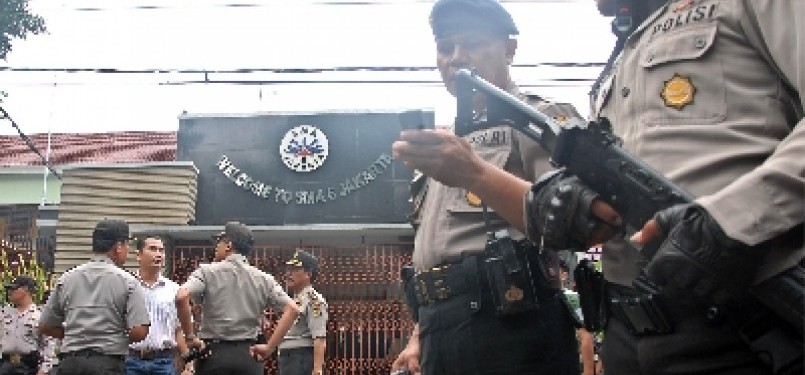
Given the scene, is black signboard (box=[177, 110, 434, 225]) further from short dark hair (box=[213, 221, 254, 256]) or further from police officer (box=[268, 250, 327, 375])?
short dark hair (box=[213, 221, 254, 256])

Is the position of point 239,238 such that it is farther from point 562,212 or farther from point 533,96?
point 562,212

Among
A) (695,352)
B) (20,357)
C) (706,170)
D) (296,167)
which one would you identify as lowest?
(20,357)

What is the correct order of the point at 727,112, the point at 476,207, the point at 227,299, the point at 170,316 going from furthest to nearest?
the point at 170,316 → the point at 227,299 → the point at 476,207 → the point at 727,112

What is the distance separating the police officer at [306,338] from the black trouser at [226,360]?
1.33 m

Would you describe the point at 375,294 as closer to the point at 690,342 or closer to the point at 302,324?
the point at 302,324

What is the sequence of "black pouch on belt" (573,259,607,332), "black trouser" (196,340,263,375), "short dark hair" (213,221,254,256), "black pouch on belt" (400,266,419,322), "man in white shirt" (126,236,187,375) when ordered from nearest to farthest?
"black pouch on belt" (573,259,607,332), "black pouch on belt" (400,266,419,322), "black trouser" (196,340,263,375), "short dark hair" (213,221,254,256), "man in white shirt" (126,236,187,375)

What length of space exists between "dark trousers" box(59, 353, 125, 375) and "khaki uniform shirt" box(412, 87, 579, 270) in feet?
12.9

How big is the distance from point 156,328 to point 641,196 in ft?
20.8

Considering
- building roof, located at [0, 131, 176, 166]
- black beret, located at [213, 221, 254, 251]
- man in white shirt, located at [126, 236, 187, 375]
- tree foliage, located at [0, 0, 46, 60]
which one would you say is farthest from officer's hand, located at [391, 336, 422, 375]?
building roof, located at [0, 131, 176, 166]

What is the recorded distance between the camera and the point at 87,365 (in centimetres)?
608

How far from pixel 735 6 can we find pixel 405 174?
13880 millimetres

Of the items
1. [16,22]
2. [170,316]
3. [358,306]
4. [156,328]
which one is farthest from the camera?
[358,306]

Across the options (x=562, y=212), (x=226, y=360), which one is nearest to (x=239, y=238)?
(x=226, y=360)

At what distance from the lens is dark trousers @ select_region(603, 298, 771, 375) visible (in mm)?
1575
